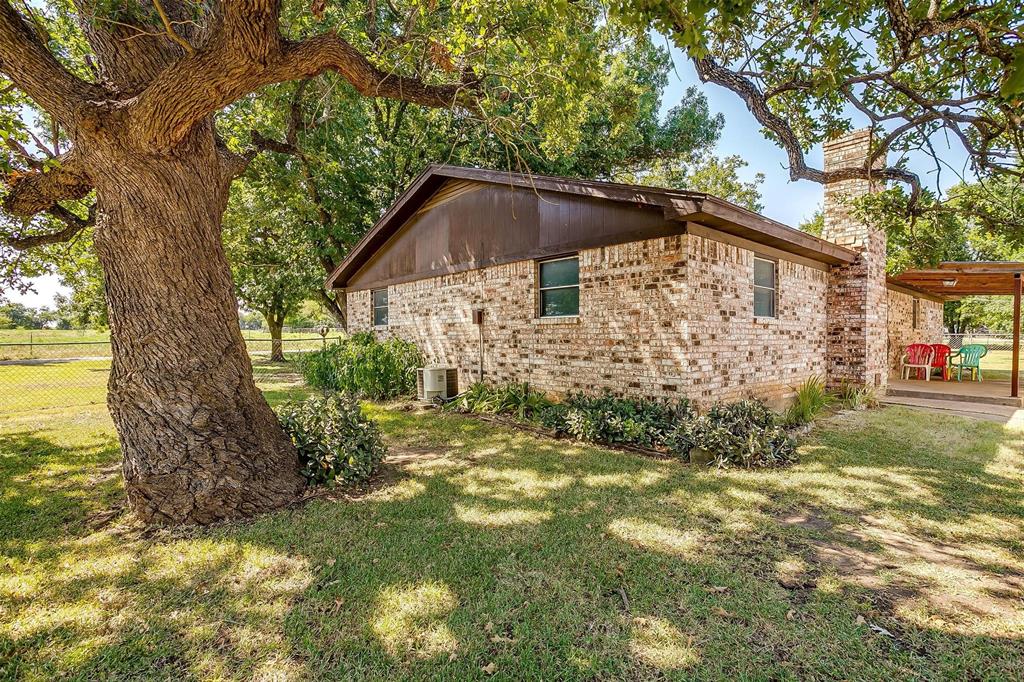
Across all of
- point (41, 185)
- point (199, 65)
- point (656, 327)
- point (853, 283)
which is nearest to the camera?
point (199, 65)

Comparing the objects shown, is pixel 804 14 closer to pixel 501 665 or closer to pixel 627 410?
pixel 627 410

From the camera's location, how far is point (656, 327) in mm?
6359

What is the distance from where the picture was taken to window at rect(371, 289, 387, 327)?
41.0ft

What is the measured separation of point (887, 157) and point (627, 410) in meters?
7.70

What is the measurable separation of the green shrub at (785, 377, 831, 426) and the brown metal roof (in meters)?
3.34

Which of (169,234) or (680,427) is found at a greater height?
(169,234)

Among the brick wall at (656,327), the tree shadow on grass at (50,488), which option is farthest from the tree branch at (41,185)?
the brick wall at (656,327)

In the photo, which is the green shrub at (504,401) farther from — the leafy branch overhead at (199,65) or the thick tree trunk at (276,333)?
the thick tree trunk at (276,333)

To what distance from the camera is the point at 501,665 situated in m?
2.21

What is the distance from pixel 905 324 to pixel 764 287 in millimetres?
9548

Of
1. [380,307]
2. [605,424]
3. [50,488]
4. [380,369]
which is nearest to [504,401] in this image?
[605,424]

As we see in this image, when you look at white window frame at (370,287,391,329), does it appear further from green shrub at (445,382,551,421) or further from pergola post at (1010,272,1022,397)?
pergola post at (1010,272,1022,397)

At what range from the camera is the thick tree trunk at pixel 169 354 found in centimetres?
381

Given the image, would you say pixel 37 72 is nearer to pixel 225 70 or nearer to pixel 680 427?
pixel 225 70
